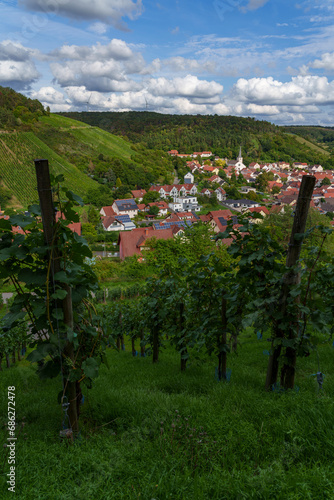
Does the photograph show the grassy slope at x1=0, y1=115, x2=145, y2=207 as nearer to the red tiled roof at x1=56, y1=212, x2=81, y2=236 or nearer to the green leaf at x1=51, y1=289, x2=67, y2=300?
the red tiled roof at x1=56, y1=212, x2=81, y2=236

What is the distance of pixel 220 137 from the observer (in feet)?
537

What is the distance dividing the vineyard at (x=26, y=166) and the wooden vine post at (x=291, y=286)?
2423 inches

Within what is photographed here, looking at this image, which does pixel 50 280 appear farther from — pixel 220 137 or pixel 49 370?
pixel 220 137

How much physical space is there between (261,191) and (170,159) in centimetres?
4048

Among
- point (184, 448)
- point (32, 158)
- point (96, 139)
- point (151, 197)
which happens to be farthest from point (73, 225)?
point (96, 139)

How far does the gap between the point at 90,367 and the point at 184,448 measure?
1.18 m

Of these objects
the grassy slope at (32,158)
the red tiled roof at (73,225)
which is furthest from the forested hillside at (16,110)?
the red tiled roof at (73,225)

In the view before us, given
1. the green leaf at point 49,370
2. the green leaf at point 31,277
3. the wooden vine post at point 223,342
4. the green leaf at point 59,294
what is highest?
the green leaf at point 31,277

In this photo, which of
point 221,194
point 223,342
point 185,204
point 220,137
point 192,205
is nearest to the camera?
point 223,342

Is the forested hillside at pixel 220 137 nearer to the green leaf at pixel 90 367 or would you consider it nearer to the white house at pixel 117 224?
the white house at pixel 117 224

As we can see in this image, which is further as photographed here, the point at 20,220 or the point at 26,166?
the point at 26,166

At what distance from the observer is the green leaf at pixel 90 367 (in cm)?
289

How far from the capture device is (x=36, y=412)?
12.6 ft

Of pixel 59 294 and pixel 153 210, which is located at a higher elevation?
pixel 59 294
